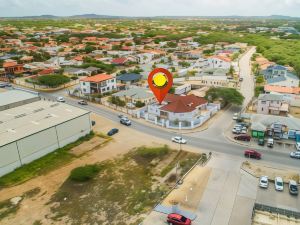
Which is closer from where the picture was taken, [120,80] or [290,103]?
[290,103]

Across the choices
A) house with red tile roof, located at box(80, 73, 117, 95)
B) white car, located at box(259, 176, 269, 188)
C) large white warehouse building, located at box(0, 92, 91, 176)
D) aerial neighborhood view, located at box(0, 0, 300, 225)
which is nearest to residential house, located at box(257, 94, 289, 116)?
aerial neighborhood view, located at box(0, 0, 300, 225)

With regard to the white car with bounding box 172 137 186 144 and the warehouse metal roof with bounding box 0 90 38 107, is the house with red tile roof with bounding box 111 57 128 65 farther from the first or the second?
the white car with bounding box 172 137 186 144

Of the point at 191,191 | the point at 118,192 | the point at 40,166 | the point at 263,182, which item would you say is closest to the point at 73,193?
the point at 118,192

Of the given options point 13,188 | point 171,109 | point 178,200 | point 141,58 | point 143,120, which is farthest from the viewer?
point 141,58

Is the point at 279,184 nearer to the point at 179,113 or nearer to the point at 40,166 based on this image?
the point at 179,113

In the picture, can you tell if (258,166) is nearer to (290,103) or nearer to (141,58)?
(290,103)

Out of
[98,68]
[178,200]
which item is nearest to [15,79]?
[98,68]
